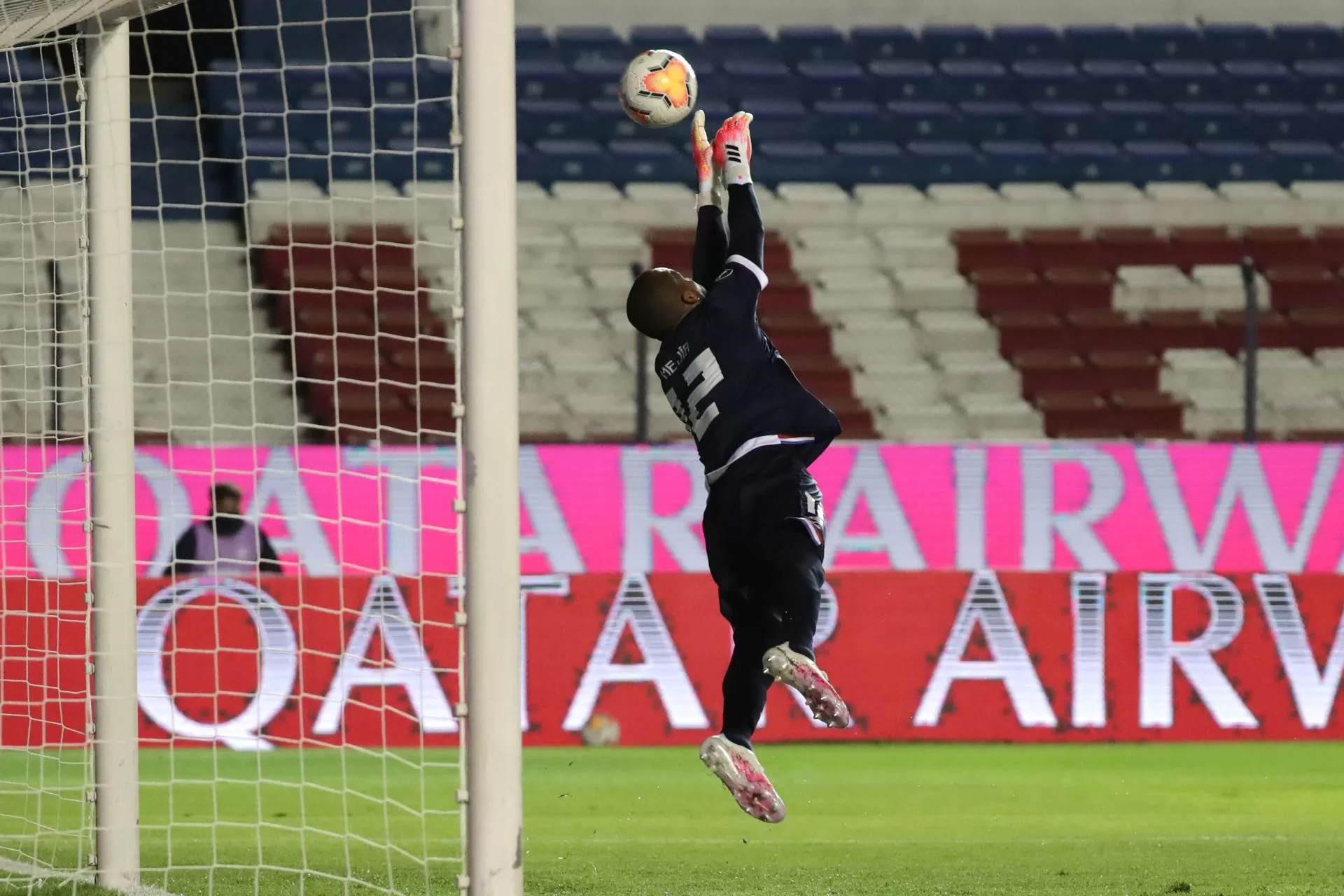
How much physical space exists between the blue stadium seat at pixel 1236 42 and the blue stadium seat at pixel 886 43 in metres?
2.43

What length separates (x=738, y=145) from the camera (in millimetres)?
5684

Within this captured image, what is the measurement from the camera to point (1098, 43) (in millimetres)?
16844

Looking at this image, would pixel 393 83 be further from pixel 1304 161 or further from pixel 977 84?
pixel 1304 161

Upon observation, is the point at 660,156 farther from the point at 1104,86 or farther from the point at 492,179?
A: the point at 492,179

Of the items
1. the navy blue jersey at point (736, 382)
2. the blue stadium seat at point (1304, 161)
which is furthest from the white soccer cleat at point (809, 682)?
the blue stadium seat at point (1304, 161)

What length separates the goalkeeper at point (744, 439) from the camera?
18.5 feet

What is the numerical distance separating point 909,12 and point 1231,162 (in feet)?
9.55

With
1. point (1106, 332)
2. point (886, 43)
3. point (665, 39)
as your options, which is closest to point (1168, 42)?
point (886, 43)

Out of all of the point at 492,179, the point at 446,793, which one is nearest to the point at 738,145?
the point at 492,179

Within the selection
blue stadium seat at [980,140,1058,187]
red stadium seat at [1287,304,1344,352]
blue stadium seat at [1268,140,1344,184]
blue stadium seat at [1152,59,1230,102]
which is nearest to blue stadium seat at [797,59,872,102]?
blue stadium seat at [980,140,1058,187]

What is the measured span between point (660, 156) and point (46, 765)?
7750mm

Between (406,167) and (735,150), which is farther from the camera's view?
(406,167)

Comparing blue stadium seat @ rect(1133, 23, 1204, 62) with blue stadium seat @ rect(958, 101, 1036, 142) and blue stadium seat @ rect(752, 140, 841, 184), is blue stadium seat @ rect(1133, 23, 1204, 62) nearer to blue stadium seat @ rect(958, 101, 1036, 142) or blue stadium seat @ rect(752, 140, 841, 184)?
blue stadium seat @ rect(958, 101, 1036, 142)

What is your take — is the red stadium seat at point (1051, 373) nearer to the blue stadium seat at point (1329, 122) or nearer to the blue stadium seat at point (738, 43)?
the blue stadium seat at point (1329, 122)
